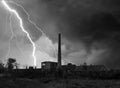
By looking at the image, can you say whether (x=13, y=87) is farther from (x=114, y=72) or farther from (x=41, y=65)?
(x=41, y=65)

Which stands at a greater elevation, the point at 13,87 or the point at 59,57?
the point at 59,57

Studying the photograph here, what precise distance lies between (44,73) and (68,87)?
18.9 m

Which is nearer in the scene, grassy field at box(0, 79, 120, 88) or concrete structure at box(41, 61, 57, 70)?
grassy field at box(0, 79, 120, 88)

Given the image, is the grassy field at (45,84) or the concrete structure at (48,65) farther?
the concrete structure at (48,65)

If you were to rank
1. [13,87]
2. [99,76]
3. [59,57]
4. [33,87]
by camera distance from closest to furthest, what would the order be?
[13,87], [33,87], [99,76], [59,57]

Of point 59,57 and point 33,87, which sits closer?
point 33,87

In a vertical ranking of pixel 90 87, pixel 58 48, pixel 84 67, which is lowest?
pixel 90 87

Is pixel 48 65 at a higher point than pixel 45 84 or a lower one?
higher

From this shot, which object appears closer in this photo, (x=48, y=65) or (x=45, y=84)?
(x=45, y=84)

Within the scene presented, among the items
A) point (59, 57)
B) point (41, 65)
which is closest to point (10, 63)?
point (41, 65)

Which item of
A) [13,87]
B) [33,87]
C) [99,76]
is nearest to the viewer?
[13,87]

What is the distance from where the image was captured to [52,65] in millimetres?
50438

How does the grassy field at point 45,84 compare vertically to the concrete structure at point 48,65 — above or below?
below

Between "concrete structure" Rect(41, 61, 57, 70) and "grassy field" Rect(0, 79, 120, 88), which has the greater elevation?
"concrete structure" Rect(41, 61, 57, 70)
